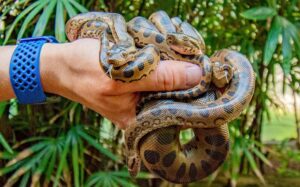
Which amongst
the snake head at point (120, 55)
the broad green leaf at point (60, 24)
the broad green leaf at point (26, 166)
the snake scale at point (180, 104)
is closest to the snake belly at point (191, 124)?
the snake scale at point (180, 104)

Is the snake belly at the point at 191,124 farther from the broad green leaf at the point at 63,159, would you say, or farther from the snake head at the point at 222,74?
the broad green leaf at the point at 63,159

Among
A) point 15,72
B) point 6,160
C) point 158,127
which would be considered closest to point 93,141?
point 6,160

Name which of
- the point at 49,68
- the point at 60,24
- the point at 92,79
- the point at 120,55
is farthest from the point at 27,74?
the point at 60,24

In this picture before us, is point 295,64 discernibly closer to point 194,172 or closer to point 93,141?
point 93,141

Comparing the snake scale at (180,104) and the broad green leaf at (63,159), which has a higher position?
the snake scale at (180,104)

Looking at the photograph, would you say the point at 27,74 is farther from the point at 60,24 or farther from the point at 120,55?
the point at 60,24

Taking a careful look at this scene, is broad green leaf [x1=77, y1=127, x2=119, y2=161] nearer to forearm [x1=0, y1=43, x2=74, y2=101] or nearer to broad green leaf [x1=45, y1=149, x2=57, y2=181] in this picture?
broad green leaf [x1=45, y1=149, x2=57, y2=181]

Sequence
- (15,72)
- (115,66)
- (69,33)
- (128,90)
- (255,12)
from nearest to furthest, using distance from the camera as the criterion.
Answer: (115,66), (128,90), (15,72), (69,33), (255,12)
